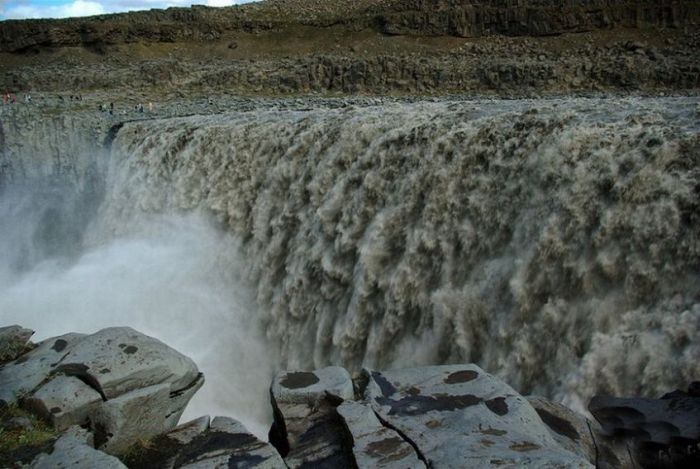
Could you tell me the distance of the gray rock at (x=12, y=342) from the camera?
8.09 meters

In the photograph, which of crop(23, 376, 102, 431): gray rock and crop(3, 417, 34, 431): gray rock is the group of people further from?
crop(3, 417, 34, 431): gray rock

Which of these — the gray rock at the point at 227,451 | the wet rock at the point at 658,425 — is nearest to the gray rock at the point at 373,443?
the gray rock at the point at 227,451

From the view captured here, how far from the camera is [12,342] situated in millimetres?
8344

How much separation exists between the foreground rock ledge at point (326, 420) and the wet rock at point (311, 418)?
1cm

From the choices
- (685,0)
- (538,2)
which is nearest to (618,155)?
(685,0)

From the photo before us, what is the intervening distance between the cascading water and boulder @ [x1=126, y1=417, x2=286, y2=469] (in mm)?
3554

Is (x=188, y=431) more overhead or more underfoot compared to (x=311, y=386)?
more underfoot

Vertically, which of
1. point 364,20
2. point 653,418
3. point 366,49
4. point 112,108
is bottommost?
point 653,418

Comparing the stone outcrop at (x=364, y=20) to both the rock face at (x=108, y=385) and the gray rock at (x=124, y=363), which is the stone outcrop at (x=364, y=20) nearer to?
the gray rock at (x=124, y=363)

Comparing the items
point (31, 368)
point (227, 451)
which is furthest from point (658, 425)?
point (31, 368)

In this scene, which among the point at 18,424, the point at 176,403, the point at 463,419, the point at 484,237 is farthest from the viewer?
the point at 484,237

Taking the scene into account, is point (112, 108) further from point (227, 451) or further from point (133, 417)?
point (227, 451)

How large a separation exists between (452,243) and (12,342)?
20.9ft

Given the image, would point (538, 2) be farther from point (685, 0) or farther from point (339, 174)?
point (339, 174)
